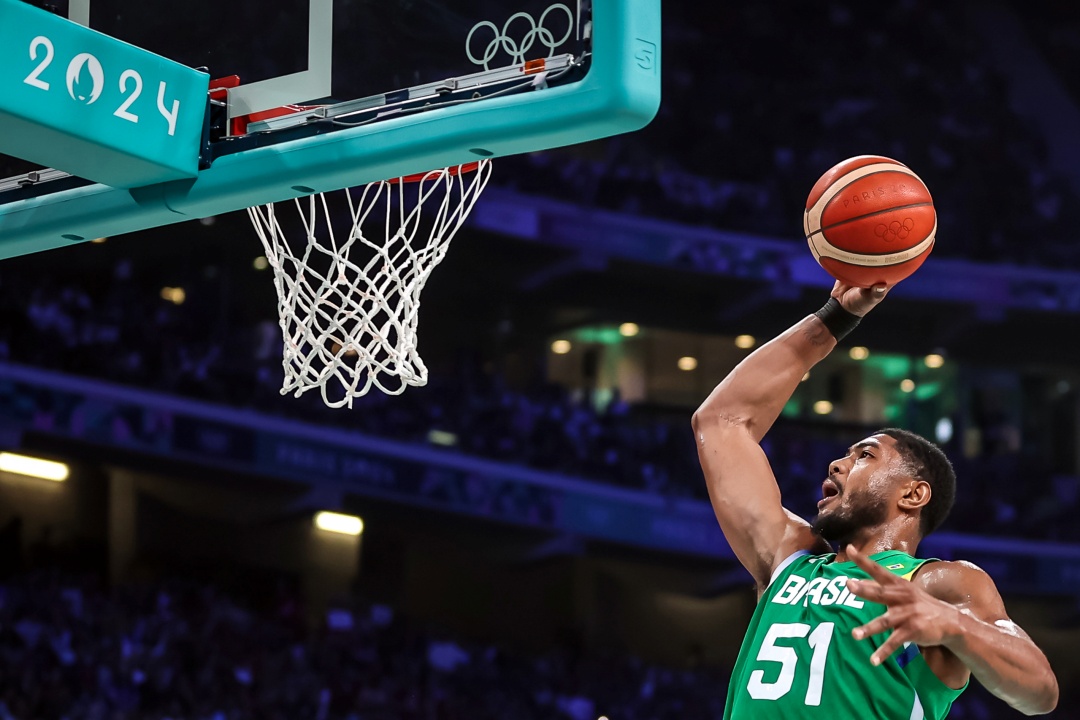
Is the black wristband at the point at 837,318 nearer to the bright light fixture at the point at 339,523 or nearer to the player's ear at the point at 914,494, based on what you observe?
the player's ear at the point at 914,494

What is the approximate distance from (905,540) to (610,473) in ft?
32.0

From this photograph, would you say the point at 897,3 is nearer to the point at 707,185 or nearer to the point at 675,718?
the point at 707,185

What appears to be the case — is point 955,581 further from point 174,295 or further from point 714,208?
point 714,208

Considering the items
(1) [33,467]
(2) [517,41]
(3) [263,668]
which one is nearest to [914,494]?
(2) [517,41]

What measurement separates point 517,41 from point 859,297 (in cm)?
105

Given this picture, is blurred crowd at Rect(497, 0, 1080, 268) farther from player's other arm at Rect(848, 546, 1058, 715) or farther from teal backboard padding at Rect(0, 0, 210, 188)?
player's other arm at Rect(848, 546, 1058, 715)

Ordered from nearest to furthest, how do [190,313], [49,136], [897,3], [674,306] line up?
[49,136] → [190,313] → [674,306] → [897,3]

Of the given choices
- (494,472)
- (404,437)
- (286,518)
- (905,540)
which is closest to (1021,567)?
(494,472)

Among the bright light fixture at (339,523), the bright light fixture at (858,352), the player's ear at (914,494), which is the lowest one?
the player's ear at (914,494)

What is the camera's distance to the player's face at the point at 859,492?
305 centimetres

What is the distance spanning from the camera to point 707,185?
46.1ft

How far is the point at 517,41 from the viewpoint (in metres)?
2.90

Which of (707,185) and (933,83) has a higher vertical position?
(933,83)

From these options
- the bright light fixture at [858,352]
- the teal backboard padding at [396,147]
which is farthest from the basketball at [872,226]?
the bright light fixture at [858,352]
